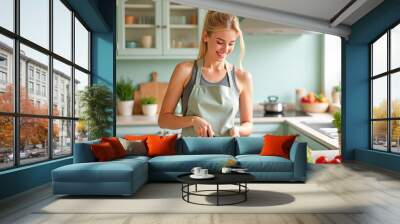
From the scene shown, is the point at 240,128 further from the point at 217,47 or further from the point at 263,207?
the point at 263,207

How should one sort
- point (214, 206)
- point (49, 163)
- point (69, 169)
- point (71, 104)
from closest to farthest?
point (214, 206)
point (69, 169)
point (49, 163)
point (71, 104)

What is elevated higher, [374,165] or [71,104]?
[71,104]

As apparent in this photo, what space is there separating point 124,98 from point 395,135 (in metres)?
4.78

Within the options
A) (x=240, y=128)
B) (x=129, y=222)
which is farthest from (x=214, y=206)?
(x=240, y=128)

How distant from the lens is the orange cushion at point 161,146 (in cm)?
602

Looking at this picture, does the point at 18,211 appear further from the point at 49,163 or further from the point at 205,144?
the point at 205,144

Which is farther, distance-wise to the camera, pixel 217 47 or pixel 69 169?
pixel 217 47

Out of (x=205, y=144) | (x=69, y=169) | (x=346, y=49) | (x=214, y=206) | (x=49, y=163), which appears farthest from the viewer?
(x=346, y=49)

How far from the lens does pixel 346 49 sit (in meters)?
8.00

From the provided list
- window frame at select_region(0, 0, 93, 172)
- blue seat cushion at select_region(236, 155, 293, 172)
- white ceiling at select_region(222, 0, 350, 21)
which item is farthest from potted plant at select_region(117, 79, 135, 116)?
blue seat cushion at select_region(236, 155, 293, 172)

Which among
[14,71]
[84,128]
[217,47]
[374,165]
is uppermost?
[217,47]

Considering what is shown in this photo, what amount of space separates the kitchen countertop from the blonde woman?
1733 millimetres

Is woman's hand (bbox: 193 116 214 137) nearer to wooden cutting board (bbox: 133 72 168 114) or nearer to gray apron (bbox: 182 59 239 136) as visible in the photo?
gray apron (bbox: 182 59 239 136)

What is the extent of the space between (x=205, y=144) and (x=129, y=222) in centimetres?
280
